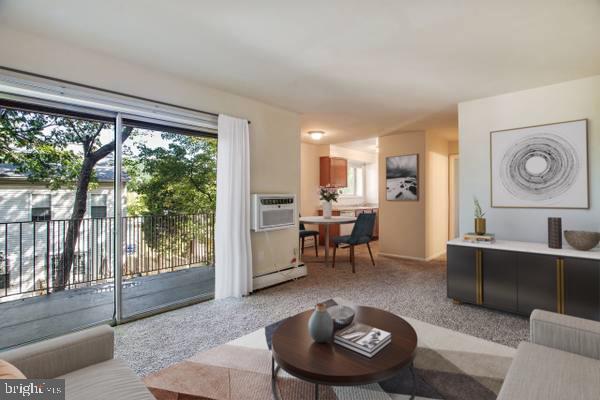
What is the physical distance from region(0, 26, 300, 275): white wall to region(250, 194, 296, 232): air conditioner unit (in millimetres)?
174

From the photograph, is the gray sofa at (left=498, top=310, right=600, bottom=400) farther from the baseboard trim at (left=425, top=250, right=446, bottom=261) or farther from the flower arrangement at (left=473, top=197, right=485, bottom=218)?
the baseboard trim at (left=425, top=250, right=446, bottom=261)

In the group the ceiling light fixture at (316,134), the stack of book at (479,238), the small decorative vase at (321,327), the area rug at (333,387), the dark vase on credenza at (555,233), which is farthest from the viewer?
the ceiling light fixture at (316,134)

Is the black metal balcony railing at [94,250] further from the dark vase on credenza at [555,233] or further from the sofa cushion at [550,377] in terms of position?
the dark vase on credenza at [555,233]

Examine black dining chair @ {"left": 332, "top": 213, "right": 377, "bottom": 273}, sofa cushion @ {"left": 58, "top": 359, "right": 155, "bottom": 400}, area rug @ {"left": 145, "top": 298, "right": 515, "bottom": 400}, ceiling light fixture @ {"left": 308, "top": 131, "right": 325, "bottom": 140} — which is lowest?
area rug @ {"left": 145, "top": 298, "right": 515, "bottom": 400}

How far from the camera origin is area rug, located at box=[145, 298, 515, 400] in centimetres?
169

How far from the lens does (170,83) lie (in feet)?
9.59

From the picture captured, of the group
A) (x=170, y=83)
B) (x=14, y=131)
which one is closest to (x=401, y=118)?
(x=170, y=83)

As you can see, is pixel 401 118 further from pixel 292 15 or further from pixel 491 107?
pixel 292 15

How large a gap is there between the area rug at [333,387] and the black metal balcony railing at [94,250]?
54.1 inches

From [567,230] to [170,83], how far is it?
4.23 m

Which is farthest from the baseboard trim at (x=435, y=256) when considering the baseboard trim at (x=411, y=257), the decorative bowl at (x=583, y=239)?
the decorative bowl at (x=583, y=239)

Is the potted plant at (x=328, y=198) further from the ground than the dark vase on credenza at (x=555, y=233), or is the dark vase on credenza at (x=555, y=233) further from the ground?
the potted plant at (x=328, y=198)

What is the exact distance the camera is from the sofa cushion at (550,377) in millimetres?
1144

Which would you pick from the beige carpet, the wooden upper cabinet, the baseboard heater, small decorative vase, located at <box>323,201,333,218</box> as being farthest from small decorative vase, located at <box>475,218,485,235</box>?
the wooden upper cabinet
